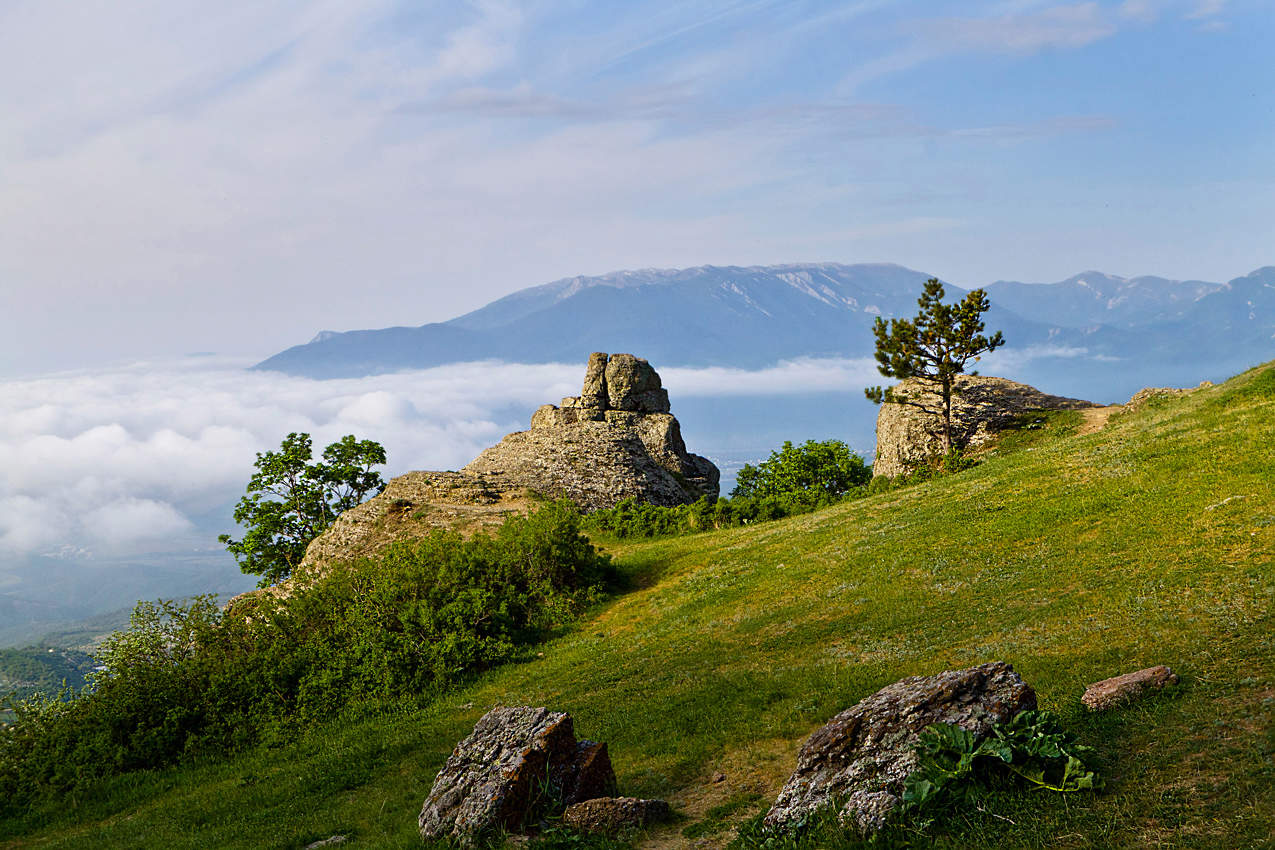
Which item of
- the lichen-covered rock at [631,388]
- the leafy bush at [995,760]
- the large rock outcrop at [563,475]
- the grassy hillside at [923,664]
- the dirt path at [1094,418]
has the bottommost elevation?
the grassy hillside at [923,664]

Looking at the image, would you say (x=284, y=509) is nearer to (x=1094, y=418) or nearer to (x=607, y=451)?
(x=607, y=451)

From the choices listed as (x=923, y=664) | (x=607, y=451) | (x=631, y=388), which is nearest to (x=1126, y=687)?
(x=923, y=664)

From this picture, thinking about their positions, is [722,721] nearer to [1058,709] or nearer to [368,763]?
[1058,709]

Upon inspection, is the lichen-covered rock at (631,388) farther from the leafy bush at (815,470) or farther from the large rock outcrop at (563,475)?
the leafy bush at (815,470)

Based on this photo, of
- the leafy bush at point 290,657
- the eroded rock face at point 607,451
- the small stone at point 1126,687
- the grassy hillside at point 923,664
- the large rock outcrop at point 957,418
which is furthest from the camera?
the eroded rock face at point 607,451

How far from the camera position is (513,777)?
12.0m

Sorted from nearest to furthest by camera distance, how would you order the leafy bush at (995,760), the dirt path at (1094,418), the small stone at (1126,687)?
the leafy bush at (995,760) → the small stone at (1126,687) → the dirt path at (1094,418)

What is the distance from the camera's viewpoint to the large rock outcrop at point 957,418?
157ft

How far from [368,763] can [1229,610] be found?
16266 mm

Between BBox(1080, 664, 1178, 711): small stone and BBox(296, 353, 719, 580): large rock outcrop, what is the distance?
23939mm

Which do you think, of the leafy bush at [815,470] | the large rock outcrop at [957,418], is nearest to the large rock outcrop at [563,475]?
the leafy bush at [815,470]

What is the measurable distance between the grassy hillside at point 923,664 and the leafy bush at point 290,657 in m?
1.24

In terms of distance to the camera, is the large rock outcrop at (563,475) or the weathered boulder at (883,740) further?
the large rock outcrop at (563,475)

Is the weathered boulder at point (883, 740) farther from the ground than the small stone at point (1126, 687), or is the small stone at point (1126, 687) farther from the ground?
the weathered boulder at point (883, 740)
